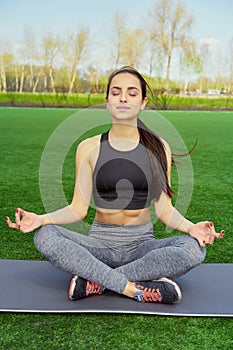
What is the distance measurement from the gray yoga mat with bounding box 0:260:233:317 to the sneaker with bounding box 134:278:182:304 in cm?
2

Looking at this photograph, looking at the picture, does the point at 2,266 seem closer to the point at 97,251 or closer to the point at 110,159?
the point at 97,251

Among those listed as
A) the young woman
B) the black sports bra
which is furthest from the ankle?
the black sports bra

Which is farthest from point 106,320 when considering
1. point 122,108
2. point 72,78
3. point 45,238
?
point 72,78

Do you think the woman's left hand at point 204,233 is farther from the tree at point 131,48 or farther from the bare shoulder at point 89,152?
the tree at point 131,48

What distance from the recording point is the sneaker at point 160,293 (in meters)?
1.91

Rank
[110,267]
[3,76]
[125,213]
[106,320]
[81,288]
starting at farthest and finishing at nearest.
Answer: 1. [3,76]
2. [125,213]
3. [110,267]
4. [81,288]
5. [106,320]

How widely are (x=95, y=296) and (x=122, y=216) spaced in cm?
35

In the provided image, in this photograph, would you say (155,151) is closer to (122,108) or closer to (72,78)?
(122,108)

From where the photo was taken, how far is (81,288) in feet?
6.29

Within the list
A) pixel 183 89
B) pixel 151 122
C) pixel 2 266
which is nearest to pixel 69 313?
pixel 2 266

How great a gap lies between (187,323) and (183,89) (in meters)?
30.1

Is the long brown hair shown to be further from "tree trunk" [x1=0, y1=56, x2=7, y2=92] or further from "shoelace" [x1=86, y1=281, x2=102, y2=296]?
"tree trunk" [x1=0, y1=56, x2=7, y2=92]

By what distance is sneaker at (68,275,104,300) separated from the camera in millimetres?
1906

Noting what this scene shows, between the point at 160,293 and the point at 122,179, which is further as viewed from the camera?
the point at 122,179
